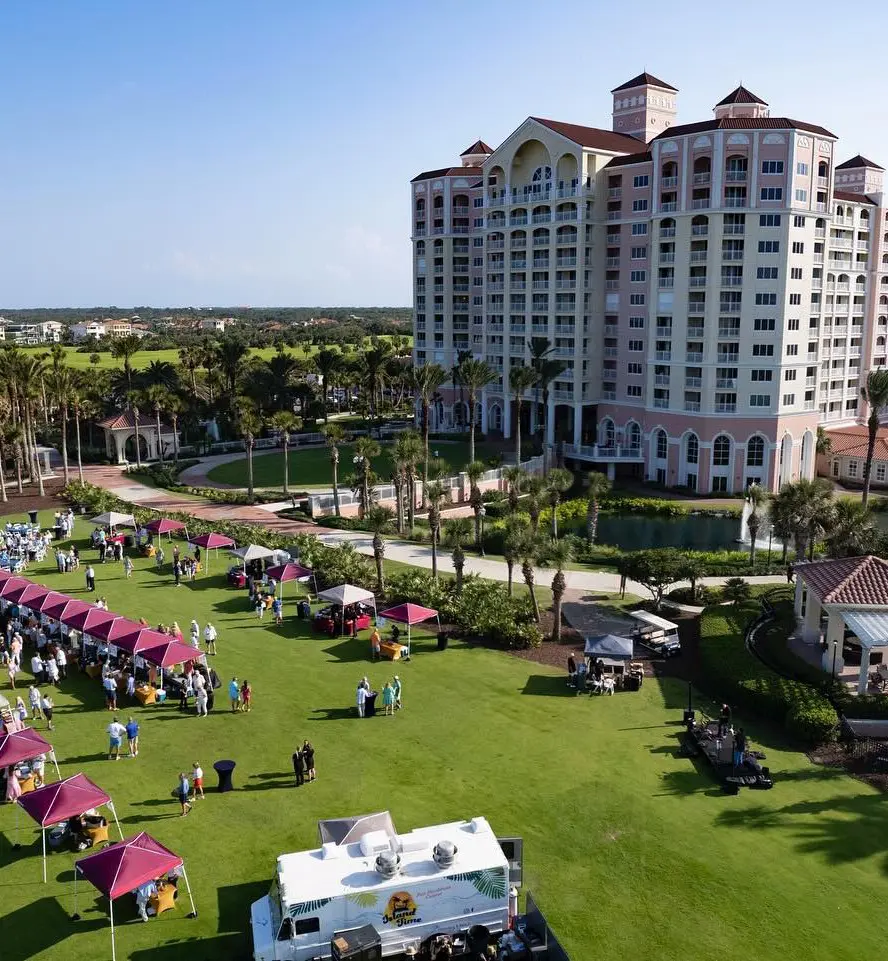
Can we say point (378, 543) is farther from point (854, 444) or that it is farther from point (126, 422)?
point (854, 444)

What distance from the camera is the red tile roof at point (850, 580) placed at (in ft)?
107

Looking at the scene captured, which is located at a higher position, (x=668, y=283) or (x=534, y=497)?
(x=668, y=283)

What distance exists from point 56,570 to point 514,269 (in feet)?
184

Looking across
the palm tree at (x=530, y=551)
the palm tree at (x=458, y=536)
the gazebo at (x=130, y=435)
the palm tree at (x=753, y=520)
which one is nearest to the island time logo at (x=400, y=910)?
the palm tree at (x=530, y=551)

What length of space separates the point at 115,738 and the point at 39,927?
23.9 ft

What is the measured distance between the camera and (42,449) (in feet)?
268

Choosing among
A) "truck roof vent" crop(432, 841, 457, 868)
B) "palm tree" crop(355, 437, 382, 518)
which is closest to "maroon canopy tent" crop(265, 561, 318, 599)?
"palm tree" crop(355, 437, 382, 518)

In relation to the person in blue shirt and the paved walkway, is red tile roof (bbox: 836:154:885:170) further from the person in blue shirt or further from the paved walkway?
the person in blue shirt

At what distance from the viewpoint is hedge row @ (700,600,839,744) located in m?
27.8

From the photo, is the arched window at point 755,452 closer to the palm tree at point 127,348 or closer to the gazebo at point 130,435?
the gazebo at point 130,435

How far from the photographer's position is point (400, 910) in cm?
1677

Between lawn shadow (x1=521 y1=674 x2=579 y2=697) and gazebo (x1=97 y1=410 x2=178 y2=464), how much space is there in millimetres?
53458

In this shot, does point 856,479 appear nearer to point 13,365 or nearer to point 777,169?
point 777,169

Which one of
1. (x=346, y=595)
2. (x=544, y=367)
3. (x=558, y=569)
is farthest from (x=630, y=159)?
(x=346, y=595)
